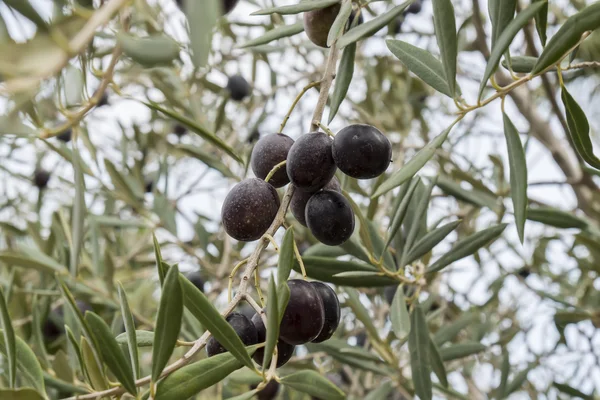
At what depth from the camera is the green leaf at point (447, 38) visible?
2.72ft

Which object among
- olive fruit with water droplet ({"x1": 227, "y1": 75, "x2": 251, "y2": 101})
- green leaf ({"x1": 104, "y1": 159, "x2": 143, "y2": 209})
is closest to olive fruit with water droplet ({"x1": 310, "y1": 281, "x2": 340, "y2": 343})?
green leaf ({"x1": 104, "y1": 159, "x2": 143, "y2": 209})

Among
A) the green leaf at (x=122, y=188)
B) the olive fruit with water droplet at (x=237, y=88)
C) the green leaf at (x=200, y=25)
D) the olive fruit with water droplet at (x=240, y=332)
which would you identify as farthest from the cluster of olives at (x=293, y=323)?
the olive fruit with water droplet at (x=237, y=88)

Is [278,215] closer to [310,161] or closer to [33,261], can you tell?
[310,161]

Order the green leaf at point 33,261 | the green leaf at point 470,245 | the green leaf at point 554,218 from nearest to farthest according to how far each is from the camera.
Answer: the green leaf at point 470,245 < the green leaf at point 554,218 < the green leaf at point 33,261

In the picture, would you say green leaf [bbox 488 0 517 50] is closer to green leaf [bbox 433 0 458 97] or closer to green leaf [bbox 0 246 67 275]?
green leaf [bbox 433 0 458 97]

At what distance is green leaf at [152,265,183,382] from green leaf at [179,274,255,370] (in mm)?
25

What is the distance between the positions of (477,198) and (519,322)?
5.23 feet

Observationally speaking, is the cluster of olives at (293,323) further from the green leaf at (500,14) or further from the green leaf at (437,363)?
the green leaf at (437,363)

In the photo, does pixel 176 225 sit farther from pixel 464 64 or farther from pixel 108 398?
pixel 464 64

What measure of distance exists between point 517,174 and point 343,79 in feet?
1.03

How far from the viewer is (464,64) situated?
2781 millimetres

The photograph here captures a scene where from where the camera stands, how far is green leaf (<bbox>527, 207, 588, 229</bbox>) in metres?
1.20

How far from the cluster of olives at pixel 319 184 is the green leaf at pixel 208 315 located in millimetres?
204

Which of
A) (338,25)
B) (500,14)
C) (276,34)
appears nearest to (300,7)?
(338,25)
